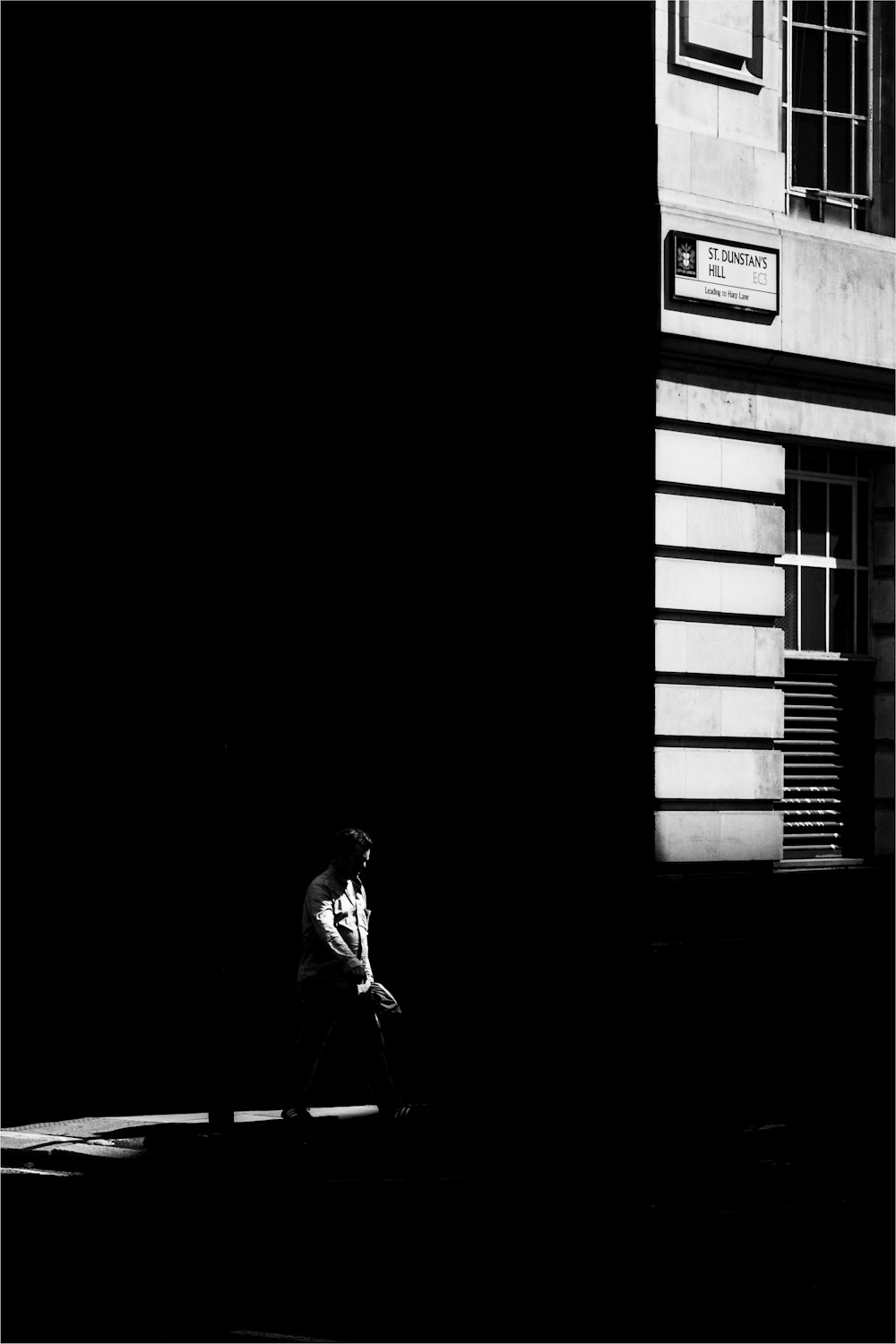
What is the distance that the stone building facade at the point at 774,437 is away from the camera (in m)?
14.2

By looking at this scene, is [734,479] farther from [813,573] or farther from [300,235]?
[300,235]

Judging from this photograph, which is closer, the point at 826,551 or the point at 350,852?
the point at 350,852

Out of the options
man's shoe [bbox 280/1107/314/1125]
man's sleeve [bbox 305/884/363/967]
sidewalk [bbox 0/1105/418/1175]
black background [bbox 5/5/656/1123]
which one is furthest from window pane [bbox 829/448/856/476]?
man's shoe [bbox 280/1107/314/1125]

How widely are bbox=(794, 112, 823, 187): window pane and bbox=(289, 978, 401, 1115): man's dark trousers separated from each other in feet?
27.1

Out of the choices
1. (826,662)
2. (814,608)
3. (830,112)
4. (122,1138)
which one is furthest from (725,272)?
(122,1138)

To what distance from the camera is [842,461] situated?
15.8 metres

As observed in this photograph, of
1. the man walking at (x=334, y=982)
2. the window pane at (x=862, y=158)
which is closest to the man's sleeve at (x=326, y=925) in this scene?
the man walking at (x=334, y=982)

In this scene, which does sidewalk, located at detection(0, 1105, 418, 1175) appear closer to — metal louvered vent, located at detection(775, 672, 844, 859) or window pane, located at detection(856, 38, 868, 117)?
metal louvered vent, located at detection(775, 672, 844, 859)

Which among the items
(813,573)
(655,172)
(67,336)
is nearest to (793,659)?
(813,573)

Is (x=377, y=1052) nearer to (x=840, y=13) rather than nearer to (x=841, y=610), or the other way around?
(x=841, y=610)

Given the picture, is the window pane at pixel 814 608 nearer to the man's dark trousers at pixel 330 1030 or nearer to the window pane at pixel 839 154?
the window pane at pixel 839 154

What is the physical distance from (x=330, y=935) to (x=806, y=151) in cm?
834

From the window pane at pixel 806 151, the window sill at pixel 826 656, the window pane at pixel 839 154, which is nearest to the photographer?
the window sill at pixel 826 656

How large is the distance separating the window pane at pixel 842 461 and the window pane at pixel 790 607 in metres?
1.05
